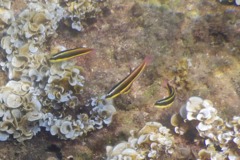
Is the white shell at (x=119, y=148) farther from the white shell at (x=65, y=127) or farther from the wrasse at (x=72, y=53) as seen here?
the wrasse at (x=72, y=53)

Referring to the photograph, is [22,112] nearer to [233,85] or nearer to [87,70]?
[87,70]

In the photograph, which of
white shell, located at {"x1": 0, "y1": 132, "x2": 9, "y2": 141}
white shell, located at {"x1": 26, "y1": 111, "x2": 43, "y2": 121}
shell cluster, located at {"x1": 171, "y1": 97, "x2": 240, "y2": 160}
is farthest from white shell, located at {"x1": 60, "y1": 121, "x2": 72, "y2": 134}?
shell cluster, located at {"x1": 171, "y1": 97, "x2": 240, "y2": 160}

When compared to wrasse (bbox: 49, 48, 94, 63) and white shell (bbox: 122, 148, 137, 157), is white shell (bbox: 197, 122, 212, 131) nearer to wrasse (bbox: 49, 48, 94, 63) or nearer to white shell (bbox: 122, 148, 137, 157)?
white shell (bbox: 122, 148, 137, 157)

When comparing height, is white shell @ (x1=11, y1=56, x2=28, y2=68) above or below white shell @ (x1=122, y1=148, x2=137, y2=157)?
above

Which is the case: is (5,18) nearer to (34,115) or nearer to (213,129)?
(34,115)

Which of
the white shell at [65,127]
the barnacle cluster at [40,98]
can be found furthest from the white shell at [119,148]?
the white shell at [65,127]

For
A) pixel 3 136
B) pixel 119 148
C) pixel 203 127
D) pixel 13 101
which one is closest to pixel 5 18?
pixel 13 101
